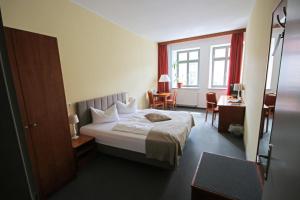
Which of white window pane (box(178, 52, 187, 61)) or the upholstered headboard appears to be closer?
the upholstered headboard

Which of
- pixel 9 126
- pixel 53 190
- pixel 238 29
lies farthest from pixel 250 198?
pixel 238 29

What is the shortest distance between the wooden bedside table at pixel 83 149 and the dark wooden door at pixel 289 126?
2.37 m

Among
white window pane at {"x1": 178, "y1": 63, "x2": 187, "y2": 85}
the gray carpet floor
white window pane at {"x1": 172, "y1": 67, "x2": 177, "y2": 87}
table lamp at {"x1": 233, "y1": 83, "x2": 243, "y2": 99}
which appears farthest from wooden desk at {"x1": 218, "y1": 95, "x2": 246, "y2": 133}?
white window pane at {"x1": 172, "y1": 67, "x2": 177, "y2": 87}

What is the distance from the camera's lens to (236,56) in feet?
15.6

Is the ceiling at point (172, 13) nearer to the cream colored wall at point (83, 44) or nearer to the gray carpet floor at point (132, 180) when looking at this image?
the cream colored wall at point (83, 44)

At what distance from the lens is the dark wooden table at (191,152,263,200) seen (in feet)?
3.42

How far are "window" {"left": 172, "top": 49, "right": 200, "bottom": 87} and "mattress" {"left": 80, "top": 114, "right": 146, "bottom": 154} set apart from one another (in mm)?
4575

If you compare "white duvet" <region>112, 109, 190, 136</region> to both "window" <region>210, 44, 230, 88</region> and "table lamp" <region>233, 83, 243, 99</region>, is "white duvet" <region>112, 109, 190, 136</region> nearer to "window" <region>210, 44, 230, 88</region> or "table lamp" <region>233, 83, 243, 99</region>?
"table lamp" <region>233, 83, 243, 99</region>

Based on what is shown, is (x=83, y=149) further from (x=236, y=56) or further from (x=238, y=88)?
(x=236, y=56)

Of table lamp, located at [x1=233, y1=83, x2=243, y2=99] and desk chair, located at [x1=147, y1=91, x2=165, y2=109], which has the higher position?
table lamp, located at [x1=233, y1=83, x2=243, y2=99]

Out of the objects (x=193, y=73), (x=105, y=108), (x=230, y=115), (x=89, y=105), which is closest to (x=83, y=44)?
(x=89, y=105)

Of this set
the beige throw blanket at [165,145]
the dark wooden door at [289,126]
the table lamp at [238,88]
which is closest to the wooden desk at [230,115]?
the table lamp at [238,88]

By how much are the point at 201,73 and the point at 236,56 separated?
1346mm

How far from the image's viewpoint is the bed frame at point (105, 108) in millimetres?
2256
